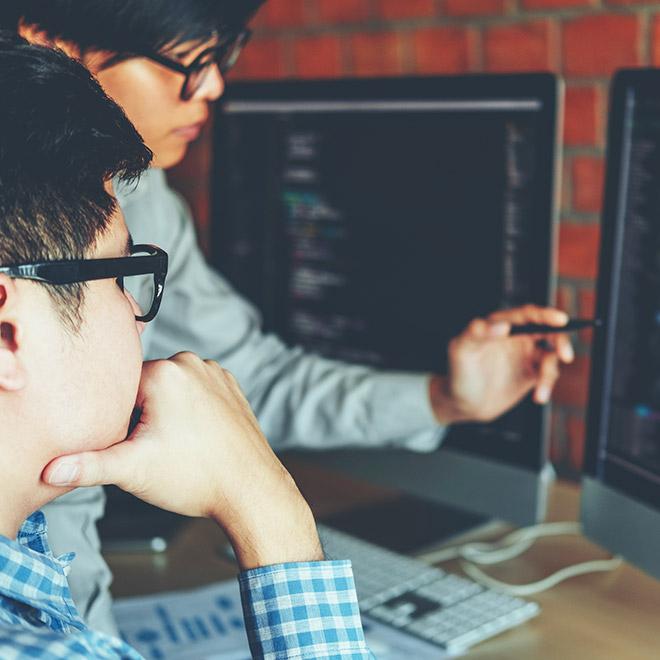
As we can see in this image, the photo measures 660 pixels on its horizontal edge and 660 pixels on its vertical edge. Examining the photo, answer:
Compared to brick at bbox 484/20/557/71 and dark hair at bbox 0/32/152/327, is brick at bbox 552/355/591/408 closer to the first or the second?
brick at bbox 484/20/557/71

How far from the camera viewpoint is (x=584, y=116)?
5.34 ft

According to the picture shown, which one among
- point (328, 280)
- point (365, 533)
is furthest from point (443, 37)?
point (365, 533)

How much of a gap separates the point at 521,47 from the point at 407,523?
785 mm

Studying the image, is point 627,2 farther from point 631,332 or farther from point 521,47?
point 631,332

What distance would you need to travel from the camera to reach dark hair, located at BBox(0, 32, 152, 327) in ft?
2.35

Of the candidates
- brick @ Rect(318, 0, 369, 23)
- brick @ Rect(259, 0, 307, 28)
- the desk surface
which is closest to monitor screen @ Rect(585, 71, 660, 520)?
the desk surface

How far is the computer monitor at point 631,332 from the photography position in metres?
1.10

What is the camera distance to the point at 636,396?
1.14 metres

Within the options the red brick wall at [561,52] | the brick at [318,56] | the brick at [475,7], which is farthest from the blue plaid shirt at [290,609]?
the brick at [318,56]

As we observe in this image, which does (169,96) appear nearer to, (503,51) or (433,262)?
(433,262)

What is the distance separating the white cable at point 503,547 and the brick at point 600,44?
69cm

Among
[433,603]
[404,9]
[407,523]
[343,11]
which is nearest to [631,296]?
[433,603]

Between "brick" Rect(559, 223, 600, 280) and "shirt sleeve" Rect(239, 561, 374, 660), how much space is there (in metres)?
0.91

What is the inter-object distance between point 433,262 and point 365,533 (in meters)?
0.40
